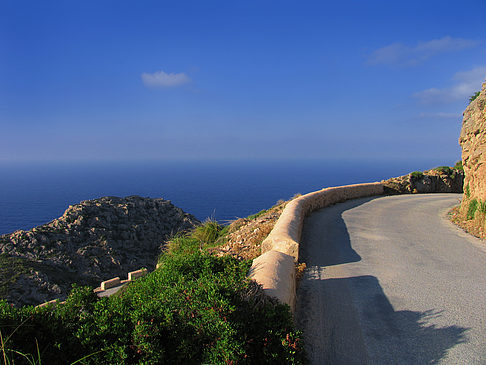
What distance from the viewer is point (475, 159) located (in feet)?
38.2

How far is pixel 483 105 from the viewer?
1182cm

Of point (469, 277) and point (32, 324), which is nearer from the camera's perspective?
point (32, 324)

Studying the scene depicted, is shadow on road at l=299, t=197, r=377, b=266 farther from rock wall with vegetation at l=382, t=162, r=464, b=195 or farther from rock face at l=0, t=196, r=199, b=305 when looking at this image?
rock wall with vegetation at l=382, t=162, r=464, b=195

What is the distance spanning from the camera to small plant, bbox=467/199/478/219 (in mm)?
11219

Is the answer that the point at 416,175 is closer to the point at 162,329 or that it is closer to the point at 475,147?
the point at 475,147

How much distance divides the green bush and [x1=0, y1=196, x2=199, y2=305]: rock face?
Result: 14179 mm

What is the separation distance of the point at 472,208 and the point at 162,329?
12492 millimetres

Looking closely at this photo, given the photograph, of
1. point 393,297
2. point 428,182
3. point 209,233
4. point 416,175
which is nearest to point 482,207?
point 393,297

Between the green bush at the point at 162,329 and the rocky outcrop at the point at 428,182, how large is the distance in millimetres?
21426

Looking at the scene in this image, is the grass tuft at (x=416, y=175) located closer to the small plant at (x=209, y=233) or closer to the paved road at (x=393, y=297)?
the paved road at (x=393, y=297)

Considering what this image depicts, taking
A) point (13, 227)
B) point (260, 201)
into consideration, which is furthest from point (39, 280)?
point (260, 201)

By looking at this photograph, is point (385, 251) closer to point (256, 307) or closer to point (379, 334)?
point (379, 334)

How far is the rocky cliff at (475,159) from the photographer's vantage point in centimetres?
1070

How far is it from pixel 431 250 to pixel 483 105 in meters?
7.34
